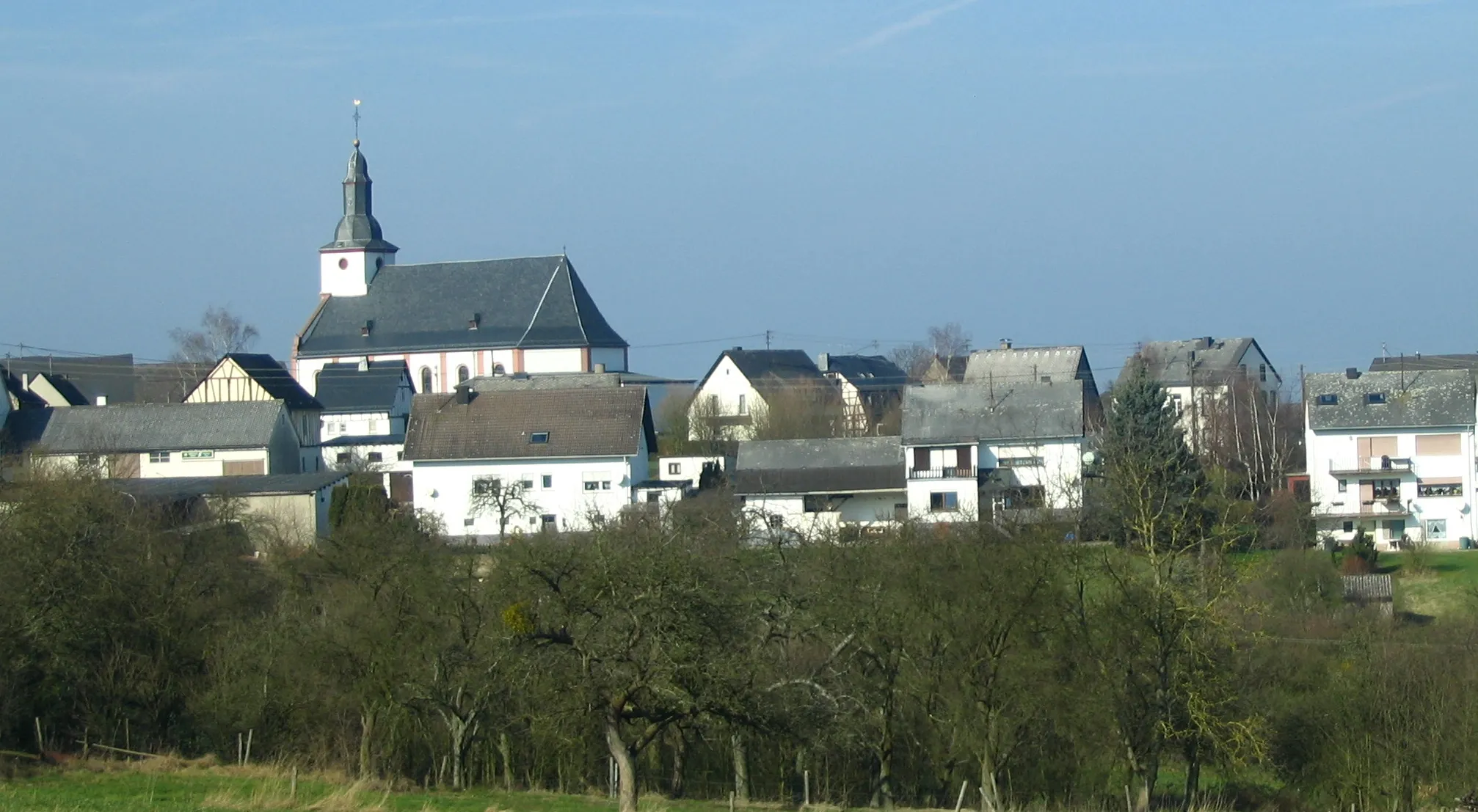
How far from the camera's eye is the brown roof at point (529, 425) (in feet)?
150

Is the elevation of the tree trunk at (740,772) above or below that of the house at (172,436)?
below

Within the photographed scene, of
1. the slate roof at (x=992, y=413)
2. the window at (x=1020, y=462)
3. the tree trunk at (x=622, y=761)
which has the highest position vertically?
the slate roof at (x=992, y=413)

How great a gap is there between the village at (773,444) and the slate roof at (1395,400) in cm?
7

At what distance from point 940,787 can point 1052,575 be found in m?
3.27

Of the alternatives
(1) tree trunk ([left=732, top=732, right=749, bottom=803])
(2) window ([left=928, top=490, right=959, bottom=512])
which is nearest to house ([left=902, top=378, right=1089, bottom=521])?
(2) window ([left=928, top=490, right=959, bottom=512])

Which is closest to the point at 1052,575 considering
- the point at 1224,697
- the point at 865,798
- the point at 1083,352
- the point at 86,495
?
the point at 1224,697

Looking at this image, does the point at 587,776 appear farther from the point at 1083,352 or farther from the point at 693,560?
the point at 1083,352

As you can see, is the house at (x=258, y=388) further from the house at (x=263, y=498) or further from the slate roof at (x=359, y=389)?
the house at (x=263, y=498)

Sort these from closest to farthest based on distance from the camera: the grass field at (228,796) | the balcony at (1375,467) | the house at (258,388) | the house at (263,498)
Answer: the grass field at (228,796)
the house at (263,498)
the balcony at (1375,467)
the house at (258,388)

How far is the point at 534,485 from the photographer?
4559 centimetres

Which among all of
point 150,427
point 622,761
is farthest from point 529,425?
point 622,761

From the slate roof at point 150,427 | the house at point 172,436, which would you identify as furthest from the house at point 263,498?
the slate roof at point 150,427

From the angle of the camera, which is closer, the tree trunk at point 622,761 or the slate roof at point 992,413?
the tree trunk at point 622,761

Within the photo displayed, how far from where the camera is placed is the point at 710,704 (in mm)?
16922
